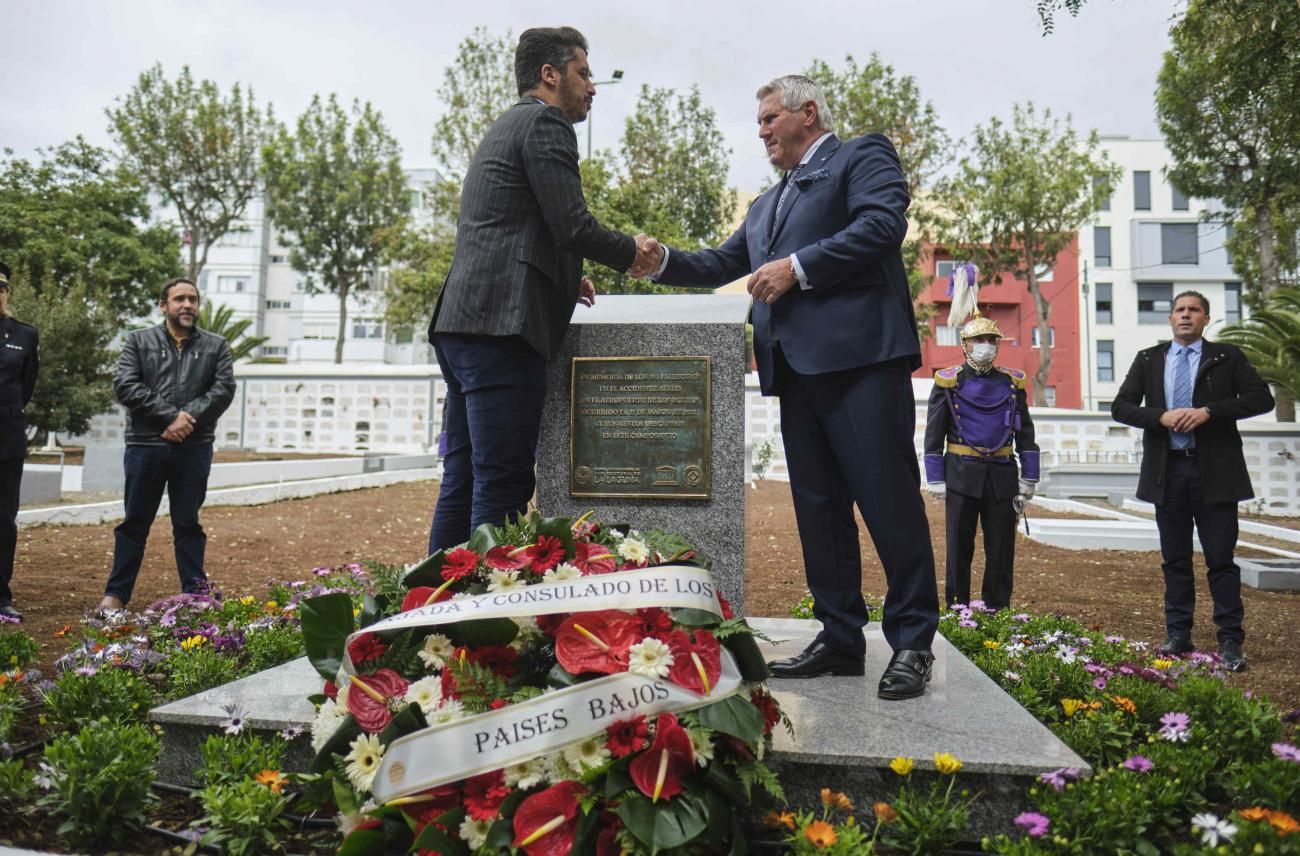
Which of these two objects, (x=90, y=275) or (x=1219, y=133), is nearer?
(x=1219, y=133)

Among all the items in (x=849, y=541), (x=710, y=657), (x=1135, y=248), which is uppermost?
(x=1135, y=248)

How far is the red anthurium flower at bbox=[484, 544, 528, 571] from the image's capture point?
2.70 metres

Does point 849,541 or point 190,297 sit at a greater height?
point 190,297

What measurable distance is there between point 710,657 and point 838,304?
1479 mm

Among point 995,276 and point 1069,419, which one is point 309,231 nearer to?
point 995,276

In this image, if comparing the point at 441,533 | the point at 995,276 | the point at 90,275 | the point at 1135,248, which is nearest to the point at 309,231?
the point at 90,275

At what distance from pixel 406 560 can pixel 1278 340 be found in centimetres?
1405

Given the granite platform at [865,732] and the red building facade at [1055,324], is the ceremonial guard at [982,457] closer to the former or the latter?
the granite platform at [865,732]

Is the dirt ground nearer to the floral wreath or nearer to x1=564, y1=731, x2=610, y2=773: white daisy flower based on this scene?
the floral wreath

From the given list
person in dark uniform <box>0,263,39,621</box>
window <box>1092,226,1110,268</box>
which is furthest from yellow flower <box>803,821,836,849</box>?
window <box>1092,226,1110,268</box>

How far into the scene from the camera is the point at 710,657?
241 centimetres

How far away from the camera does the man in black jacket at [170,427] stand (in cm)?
580

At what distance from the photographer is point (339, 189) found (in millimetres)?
33281

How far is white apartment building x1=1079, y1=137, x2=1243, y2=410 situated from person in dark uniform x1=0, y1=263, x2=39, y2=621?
43.8m
